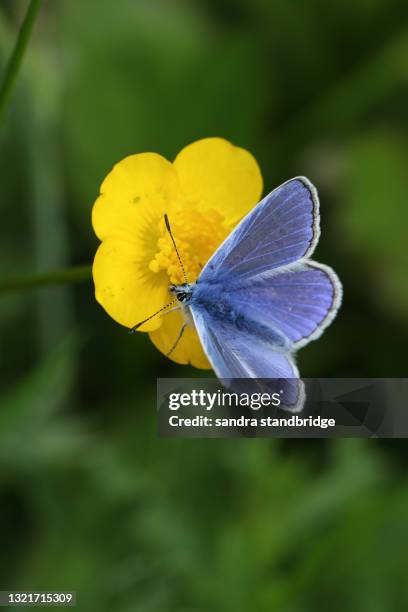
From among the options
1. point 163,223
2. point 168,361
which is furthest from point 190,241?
point 168,361

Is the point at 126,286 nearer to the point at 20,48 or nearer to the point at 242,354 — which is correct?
the point at 242,354

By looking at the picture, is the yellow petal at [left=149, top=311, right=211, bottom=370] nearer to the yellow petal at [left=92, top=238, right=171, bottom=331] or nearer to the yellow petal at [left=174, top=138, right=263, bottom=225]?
the yellow petal at [left=92, top=238, right=171, bottom=331]

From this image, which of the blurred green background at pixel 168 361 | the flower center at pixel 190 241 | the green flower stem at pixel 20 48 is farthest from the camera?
the blurred green background at pixel 168 361

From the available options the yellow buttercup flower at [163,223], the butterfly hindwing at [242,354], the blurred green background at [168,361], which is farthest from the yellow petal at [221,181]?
the blurred green background at [168,361]

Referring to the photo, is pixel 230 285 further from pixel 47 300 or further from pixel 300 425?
pixel 47 300

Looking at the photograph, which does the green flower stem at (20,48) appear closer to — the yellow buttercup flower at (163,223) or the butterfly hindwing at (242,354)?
the yellow buttercup flower at (163,223)

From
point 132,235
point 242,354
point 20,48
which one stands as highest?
point 20,48

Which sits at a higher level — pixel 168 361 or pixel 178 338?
pixel 168 361

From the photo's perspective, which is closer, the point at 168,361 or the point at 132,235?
the point at 132,235
